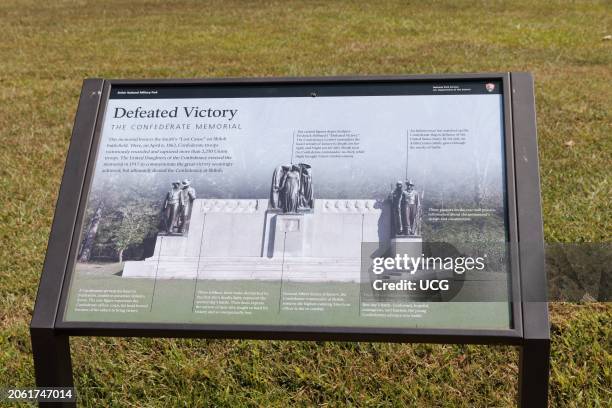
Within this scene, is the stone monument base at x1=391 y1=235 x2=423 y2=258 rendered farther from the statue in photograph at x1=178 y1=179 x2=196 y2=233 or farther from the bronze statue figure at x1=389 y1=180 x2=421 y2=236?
the statue in photograph at x1=178 y1=179 x2=196 y2=233

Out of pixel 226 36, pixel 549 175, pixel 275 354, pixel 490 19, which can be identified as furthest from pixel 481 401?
pixel 490 19

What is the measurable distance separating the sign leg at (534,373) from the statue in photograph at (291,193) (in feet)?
2.62

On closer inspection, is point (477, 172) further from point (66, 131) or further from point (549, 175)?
point (66, 131)

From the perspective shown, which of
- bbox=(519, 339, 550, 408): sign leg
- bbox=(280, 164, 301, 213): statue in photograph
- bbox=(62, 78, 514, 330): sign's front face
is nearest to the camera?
bbox=(519, 339, 550, 408): sign leg

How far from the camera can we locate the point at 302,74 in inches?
293

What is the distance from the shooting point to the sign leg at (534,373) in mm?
2090

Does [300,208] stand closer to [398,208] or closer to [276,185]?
[276,185]

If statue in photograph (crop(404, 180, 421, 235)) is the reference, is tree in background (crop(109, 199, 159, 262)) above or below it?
below

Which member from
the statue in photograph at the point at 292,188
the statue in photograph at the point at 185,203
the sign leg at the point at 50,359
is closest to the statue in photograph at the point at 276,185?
the statue in photograph at the point at 292,188

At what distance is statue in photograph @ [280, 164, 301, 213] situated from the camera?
7.67 feet

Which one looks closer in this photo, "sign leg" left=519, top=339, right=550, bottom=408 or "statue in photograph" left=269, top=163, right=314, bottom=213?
"sign leg" left=519, top=339, right=550, bottom=408

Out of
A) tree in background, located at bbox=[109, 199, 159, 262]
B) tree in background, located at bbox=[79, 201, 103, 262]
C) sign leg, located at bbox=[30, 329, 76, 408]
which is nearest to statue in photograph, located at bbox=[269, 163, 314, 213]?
tree in background, located at bbox=[109, 199, 159, 262]

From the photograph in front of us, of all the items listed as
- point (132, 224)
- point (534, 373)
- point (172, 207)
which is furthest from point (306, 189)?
point (534, 373)

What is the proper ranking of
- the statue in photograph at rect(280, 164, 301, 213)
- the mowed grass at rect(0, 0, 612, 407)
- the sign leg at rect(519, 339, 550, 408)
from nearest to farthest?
the sign leg at rect(519, 339, 550, 408) → the statue in photograph at rect(280, 164, 301, 213) → the mowed grass at rect(0, 0, 612, 407)
